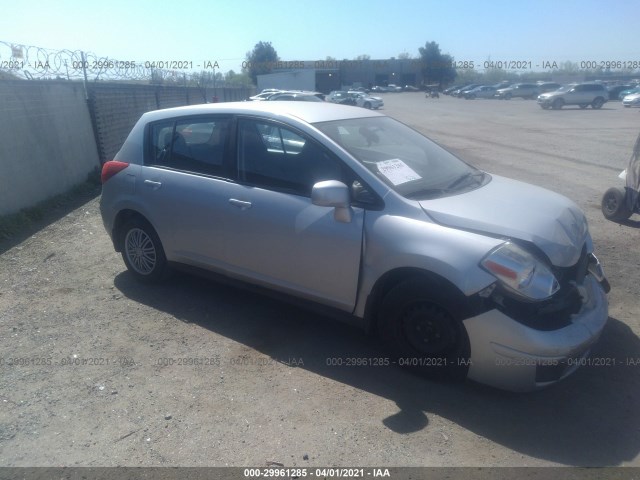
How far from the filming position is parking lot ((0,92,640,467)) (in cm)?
316

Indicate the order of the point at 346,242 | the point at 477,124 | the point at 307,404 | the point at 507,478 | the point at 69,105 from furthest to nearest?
1. the point at 477,124
2. the point at 69,105
3. the point at 346,242
4. the point at 307,404
5. the point at 507,478

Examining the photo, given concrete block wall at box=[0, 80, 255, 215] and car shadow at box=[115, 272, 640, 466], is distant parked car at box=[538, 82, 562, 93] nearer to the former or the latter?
concrete block wall at box=[0, 80, 255, 215]

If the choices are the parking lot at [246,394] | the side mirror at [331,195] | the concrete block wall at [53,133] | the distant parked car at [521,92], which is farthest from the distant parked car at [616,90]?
the side mirror at [331,195]

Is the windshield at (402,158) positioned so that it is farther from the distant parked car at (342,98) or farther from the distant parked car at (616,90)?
the distant parked car at (616,90)

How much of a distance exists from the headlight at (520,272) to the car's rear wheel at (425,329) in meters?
0.30

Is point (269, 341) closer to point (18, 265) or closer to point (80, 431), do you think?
point (80, 431)

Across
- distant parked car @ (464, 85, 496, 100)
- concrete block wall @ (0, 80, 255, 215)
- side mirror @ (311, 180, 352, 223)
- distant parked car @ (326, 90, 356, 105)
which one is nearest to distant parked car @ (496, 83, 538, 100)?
distant parked car @ (464, 85, 496, 100)

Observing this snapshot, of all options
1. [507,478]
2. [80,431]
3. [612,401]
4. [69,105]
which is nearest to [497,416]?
[507,478]

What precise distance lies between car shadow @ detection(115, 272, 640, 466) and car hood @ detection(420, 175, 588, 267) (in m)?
0.89

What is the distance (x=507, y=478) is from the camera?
2.92 m

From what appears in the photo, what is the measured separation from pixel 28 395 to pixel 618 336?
14.5 feet

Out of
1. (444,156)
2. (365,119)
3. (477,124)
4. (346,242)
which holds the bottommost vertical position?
(477,124)

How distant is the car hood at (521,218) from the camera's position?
353 centimetres

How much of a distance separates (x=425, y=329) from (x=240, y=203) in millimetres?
1786
